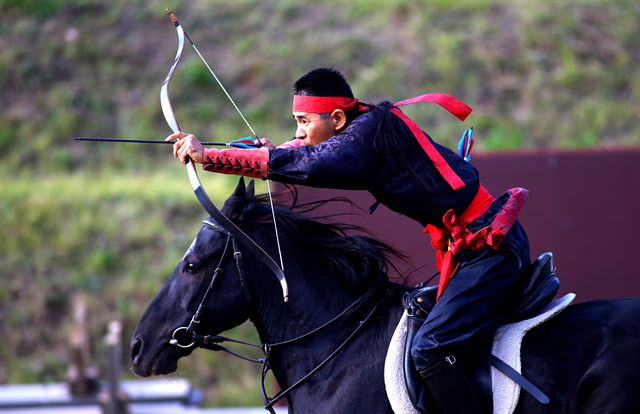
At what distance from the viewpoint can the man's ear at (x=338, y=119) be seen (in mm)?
3832

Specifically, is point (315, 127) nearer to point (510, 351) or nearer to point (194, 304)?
point (194, 304)

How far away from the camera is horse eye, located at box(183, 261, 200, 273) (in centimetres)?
380

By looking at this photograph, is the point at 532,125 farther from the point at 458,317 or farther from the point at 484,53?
the point at 458,317

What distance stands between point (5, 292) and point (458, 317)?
6991 mm

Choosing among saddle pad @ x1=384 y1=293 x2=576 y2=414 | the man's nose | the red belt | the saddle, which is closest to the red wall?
the man's nose

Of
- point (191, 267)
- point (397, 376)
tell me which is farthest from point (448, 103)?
point (191, 267)

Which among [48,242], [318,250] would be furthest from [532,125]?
[318,250]

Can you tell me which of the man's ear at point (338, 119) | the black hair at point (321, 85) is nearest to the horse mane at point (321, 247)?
the man's ear at point (338, 119)

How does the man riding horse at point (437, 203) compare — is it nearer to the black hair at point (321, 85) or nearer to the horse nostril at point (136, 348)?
the black hair at point (321, 85)

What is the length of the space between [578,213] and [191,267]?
14.3 ft

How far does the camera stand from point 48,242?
31.0ft

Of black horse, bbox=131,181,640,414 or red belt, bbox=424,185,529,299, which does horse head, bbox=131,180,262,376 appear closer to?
black horse, bbox=131,181,640,414

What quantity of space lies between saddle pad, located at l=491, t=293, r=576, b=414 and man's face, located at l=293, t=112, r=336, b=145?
1141 mm

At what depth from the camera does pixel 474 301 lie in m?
3.43
